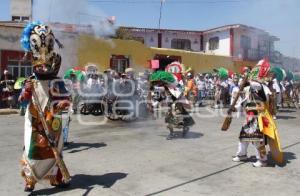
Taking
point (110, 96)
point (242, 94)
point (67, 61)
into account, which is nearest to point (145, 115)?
point (110, 96)

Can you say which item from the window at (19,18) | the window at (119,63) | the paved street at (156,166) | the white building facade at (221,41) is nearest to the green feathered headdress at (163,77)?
the paved street at (156,166)

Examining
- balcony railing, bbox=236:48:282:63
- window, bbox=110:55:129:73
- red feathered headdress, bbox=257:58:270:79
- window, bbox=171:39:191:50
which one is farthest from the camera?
window, bbox=171:39:191:50

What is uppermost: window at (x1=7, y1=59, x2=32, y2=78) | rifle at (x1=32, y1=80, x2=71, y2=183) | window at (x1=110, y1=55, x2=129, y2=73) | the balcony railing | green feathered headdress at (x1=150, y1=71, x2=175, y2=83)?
the balcony railing

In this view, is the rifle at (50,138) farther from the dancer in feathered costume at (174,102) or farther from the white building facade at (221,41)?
the white building facade at (221,41)

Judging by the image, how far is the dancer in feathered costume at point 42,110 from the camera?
17.1 feet

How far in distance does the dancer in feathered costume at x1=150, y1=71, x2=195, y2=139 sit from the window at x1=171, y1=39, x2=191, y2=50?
23122 mm

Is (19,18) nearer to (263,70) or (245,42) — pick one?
(263,70)

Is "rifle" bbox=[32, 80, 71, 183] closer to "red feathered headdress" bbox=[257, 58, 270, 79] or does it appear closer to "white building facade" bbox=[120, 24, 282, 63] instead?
"red feathered headdress" bbox=[257, 58, 270, 79]

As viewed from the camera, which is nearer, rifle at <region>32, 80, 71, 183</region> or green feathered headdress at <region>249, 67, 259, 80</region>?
rifle at <region>32, 80, 71, 183</region>

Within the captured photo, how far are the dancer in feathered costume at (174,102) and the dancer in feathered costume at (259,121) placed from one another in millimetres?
2390

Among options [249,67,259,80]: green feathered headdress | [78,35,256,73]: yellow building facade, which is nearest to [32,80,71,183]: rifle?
[249,67,259,80]: green feathered headdress

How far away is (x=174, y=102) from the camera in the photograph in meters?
9.30

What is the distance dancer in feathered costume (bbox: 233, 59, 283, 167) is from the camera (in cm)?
677

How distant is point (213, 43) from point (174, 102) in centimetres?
2507
